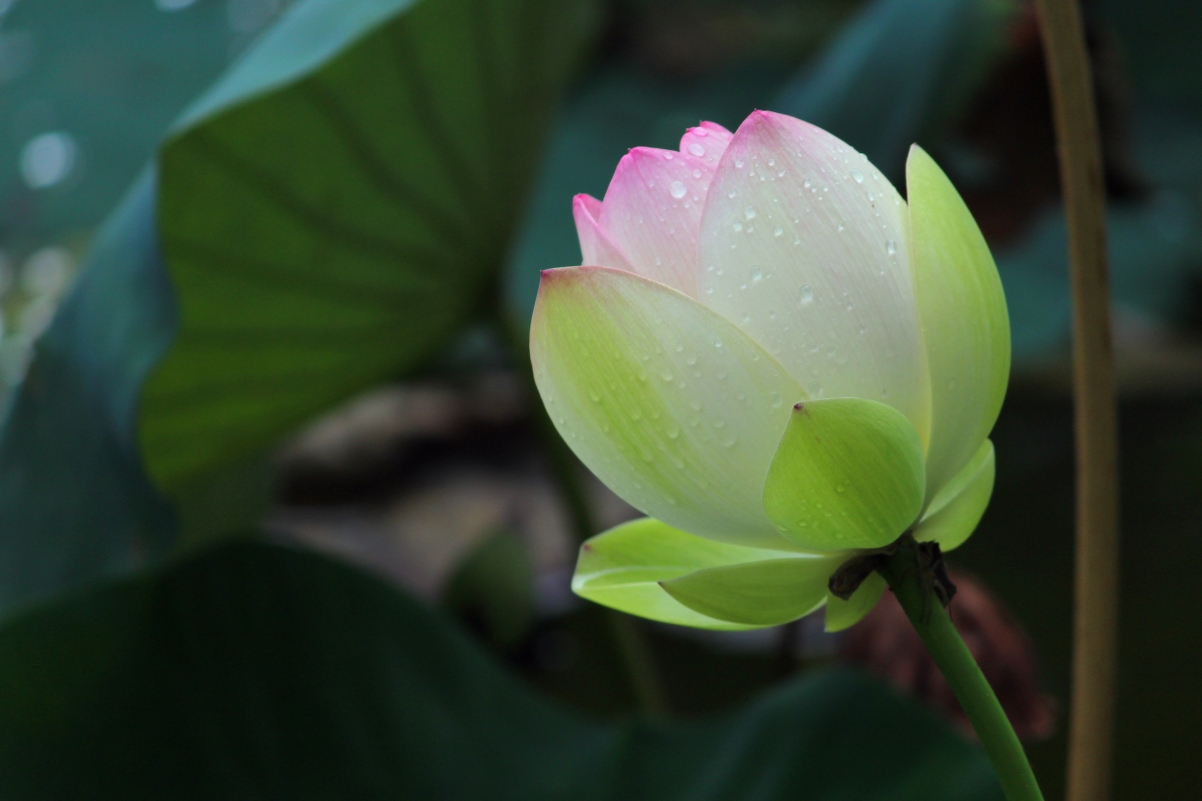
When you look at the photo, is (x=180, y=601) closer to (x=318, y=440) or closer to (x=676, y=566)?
(x=676, y=566)

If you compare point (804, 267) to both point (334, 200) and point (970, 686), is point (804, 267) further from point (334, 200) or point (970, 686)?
point (334, 200)

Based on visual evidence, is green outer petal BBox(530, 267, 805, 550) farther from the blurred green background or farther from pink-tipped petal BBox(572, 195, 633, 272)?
the blurred green background

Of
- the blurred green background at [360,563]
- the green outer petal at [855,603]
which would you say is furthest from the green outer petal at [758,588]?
the blurred green background at [360,563]

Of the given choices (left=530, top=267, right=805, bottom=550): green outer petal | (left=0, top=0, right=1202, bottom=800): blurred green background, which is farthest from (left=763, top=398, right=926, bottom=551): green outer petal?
(left=0, top=0, right=1202, bottom=800): blurred green background

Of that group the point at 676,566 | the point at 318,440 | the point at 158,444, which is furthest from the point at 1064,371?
the point at 676,566

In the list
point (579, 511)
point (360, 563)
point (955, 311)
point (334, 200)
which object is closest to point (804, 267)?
point (955, 311)

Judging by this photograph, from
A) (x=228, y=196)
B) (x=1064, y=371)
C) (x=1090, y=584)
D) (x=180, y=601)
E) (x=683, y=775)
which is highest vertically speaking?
(x=228, y=196)
